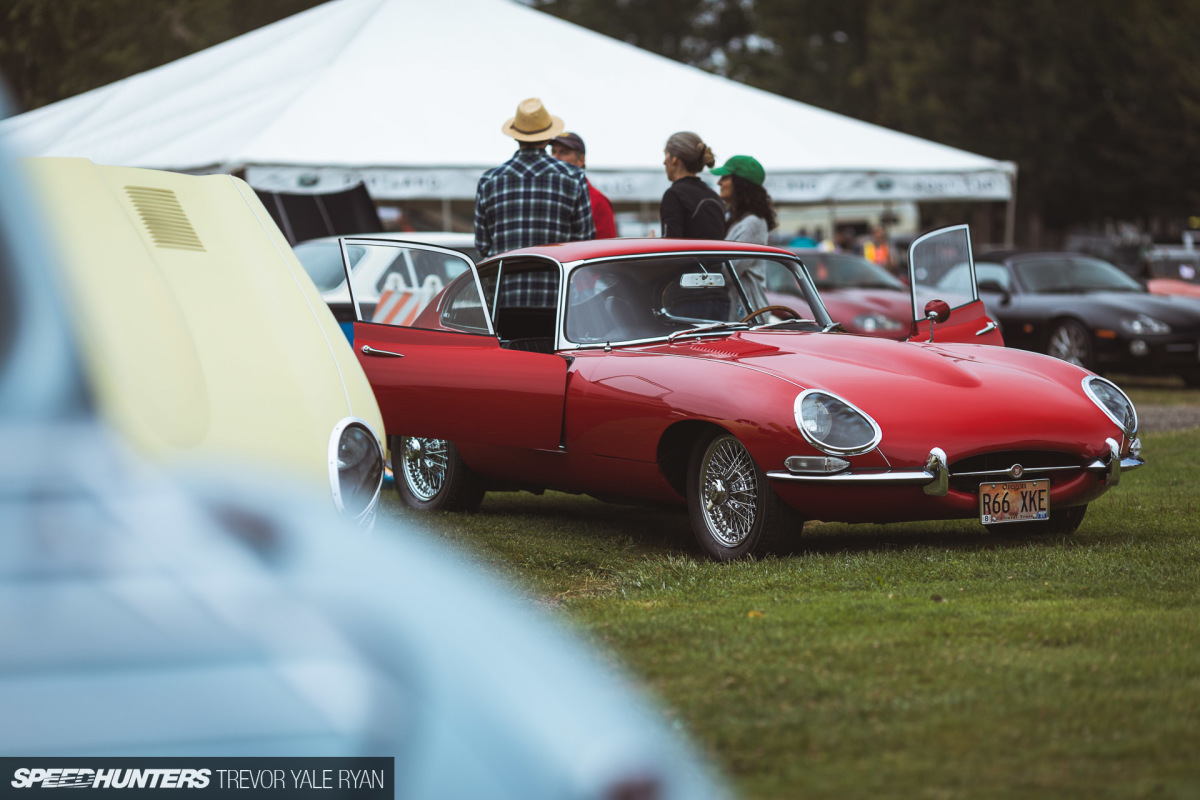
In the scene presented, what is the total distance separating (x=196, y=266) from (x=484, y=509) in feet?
15.9

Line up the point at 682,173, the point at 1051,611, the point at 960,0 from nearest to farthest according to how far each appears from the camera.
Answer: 1. the point at 1051,611
2. the point at 682,173
3. the point at 960,0

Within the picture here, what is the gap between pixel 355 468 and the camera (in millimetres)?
3039

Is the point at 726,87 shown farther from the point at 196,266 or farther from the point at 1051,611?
the point at 196,266

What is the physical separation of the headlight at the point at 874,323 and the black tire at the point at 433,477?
7.90 m

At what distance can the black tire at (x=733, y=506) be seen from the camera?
5.85 meters

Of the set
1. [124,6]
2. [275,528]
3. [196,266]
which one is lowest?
[275,528]

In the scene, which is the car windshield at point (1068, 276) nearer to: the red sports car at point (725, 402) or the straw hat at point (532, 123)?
the straw hat at point (532, 123)

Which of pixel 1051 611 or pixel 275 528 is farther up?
pixel 275 528

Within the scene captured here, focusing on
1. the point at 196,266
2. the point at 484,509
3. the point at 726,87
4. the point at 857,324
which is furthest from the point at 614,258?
the point at 726,87

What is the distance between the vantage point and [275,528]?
2248 millimetres

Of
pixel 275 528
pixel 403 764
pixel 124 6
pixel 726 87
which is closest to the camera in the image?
pixel 403 764

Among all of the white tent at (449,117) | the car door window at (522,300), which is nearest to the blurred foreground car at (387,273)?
the car door window at (522,300)

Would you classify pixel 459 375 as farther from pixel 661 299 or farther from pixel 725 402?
pixel 725 402

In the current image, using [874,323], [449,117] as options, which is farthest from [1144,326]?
[449,117]
